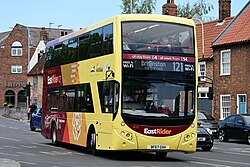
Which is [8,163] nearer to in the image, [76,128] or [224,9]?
[76,128]

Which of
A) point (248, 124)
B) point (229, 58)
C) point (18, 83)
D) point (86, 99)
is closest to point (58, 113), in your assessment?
point (86, 99)

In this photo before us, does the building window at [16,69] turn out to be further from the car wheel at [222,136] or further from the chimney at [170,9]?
the car wheel at [222,136]

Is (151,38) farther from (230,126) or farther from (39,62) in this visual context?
(39,62)

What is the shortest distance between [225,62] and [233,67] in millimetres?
1201

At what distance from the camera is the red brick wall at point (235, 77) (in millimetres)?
40594

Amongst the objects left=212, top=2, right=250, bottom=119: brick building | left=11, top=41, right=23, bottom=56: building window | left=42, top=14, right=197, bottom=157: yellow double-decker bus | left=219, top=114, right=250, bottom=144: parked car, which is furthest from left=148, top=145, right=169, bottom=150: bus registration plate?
left=11, top=41, right=23, bottom=56: building window

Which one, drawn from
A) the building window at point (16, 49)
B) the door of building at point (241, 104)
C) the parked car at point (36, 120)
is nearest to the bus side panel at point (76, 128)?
the parked car at point (36, 120)

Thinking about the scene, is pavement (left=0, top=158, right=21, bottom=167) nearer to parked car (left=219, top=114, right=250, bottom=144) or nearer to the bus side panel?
the bus side panel

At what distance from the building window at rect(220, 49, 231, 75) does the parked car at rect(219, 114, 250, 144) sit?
27.0ft

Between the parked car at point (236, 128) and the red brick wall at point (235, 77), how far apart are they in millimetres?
5311

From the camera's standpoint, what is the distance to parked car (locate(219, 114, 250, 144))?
109ft

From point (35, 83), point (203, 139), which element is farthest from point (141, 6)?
point (203, 139)

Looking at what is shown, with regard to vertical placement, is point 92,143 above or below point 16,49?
below

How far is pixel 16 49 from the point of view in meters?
99.1
